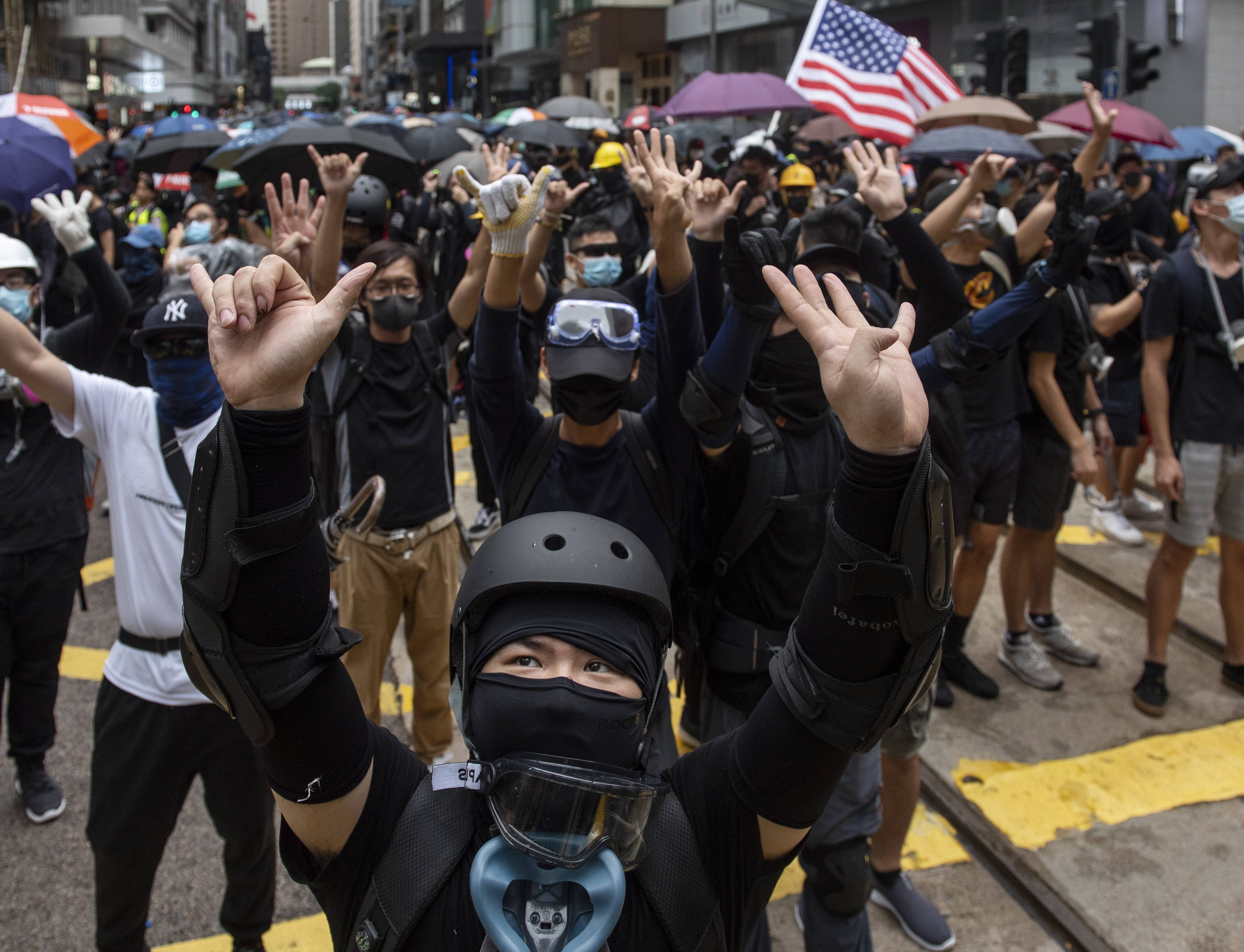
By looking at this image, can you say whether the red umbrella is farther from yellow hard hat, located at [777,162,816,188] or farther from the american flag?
yellow hard hat, located at [777,162,816,188]

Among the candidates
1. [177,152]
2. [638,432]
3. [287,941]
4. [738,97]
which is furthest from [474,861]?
[738,97]

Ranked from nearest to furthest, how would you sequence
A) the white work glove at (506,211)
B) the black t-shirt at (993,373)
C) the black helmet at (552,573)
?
the black helmet at (552,573)
the white work glove at (506,211)
the black t-shirt at (993,373)

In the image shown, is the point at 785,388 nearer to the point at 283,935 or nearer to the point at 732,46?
the point at 283,935

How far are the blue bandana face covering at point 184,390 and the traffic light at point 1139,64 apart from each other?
11.0 meters

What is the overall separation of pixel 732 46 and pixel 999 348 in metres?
39.7

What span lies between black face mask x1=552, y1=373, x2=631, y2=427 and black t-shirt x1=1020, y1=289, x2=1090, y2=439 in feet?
8.91

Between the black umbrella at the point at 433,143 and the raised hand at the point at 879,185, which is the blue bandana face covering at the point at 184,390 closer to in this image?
the raised hand at the point at 879,185

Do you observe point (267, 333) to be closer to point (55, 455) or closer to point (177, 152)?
point (55, 455)

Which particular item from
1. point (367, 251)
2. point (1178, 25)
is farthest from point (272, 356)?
point (1178, 25)

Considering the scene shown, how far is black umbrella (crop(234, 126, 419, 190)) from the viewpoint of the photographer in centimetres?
683

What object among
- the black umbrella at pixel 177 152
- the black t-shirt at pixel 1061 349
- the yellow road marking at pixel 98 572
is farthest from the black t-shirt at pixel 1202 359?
the black umbrella at pixel 177 152

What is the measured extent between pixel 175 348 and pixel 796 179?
7605 mm

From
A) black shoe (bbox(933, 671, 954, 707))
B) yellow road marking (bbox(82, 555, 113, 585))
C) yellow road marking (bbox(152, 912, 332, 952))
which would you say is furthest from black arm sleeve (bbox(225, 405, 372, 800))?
yellow road marking (bbox(82, 555, 113, 585))

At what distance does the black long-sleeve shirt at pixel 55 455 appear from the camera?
3.73 metres
